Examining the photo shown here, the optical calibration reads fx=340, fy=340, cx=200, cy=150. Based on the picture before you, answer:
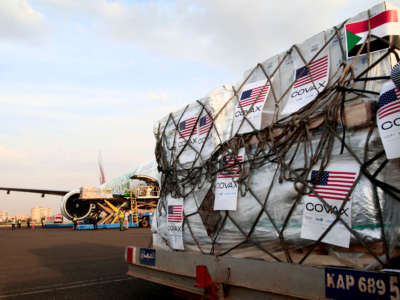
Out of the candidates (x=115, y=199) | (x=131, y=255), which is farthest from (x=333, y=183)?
(x=115, y=199)

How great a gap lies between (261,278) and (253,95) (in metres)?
1.79

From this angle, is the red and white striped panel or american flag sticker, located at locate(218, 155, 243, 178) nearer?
american flag sticker, located at locate(218, 155, 243, 178)

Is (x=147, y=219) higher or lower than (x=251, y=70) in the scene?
lower

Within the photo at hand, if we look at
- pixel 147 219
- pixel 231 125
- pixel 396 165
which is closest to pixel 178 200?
pixel 231 125

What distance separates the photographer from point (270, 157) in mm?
3107

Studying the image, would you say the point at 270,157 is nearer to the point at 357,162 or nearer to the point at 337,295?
the point at 357,162

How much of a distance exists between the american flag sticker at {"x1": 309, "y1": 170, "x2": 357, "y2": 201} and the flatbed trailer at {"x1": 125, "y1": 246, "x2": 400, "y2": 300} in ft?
1.78

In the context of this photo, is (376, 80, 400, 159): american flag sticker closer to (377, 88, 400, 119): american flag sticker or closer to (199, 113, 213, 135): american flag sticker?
(377, 88, 400, 119): american flag sticker

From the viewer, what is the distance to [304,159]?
2812 millimetres

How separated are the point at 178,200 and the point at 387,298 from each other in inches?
104

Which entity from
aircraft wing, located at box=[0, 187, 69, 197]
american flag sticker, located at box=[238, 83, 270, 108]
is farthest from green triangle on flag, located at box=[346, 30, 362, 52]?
aircraft wing, located at box=[0, 187, 69, 197]

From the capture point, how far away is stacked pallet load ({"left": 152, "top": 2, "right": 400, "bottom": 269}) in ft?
7.75

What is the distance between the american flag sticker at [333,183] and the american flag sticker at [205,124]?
1489mm

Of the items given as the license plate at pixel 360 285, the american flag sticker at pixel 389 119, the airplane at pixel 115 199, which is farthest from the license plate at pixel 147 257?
the airplane at pixel 115 199
